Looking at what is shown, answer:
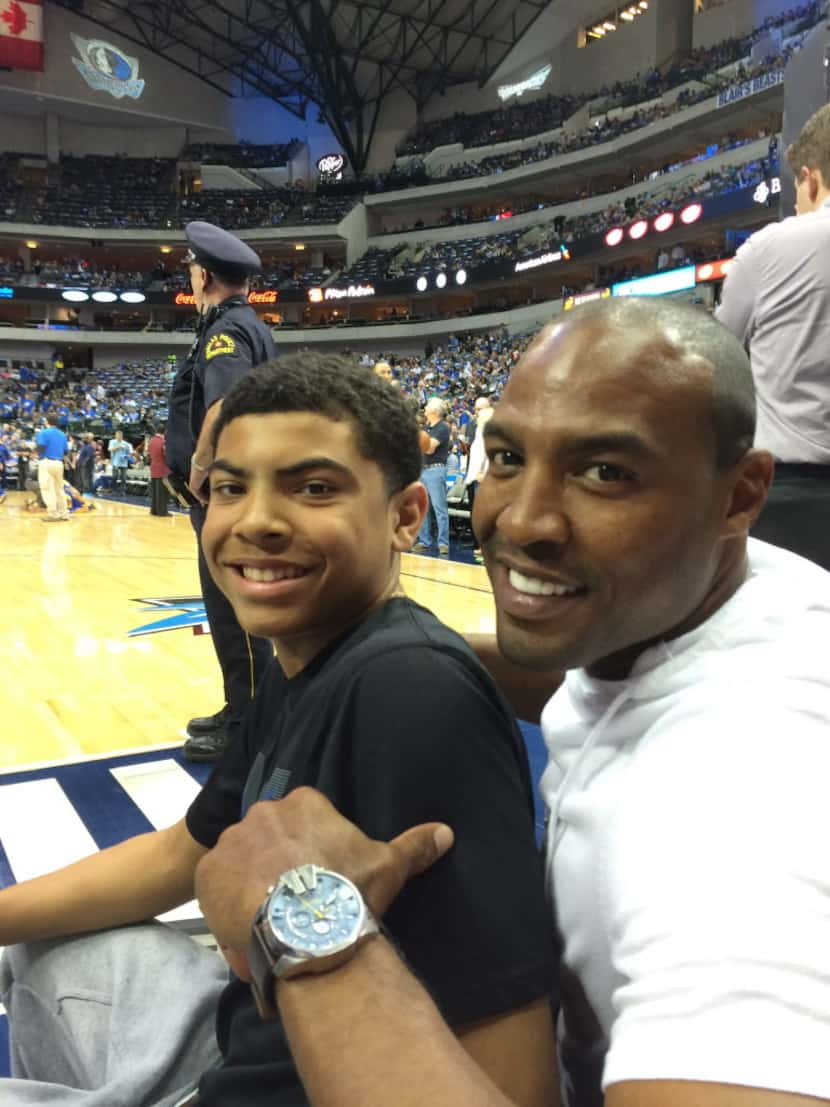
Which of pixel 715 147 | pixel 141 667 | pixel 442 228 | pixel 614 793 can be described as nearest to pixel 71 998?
pixel 614 793

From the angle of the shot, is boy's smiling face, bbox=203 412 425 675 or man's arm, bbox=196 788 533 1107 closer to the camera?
man's arm, bbox=196 788 533 1107

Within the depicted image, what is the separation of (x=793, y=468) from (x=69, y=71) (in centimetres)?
3874

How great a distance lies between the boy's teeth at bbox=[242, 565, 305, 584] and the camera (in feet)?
3.84

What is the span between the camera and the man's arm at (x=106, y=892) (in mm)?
1228

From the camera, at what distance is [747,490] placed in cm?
85

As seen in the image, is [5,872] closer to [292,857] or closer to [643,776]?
[292,857]

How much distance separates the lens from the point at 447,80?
3644 centimetres

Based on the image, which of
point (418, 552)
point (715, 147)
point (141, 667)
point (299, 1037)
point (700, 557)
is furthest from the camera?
point (715, 147)

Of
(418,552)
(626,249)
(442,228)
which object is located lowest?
(418,552)

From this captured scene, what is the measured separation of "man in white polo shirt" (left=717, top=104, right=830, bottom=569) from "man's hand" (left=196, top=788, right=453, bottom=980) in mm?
1553

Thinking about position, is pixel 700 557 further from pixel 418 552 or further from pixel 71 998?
pixel 418 552

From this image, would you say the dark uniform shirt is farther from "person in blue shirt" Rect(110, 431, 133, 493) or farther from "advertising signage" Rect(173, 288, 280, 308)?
"advertising signage" Rect(173, 288, 280, 308)

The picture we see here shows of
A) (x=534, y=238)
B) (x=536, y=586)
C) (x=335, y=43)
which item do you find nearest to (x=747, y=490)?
(x=536, y=586)

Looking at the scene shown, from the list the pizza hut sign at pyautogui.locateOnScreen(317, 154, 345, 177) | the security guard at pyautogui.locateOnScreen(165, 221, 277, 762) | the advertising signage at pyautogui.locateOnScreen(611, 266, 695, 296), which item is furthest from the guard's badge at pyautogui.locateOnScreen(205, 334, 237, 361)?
the pizza hut sign at pyautogui.locateOnScreen(317, 154, 345, 177)
